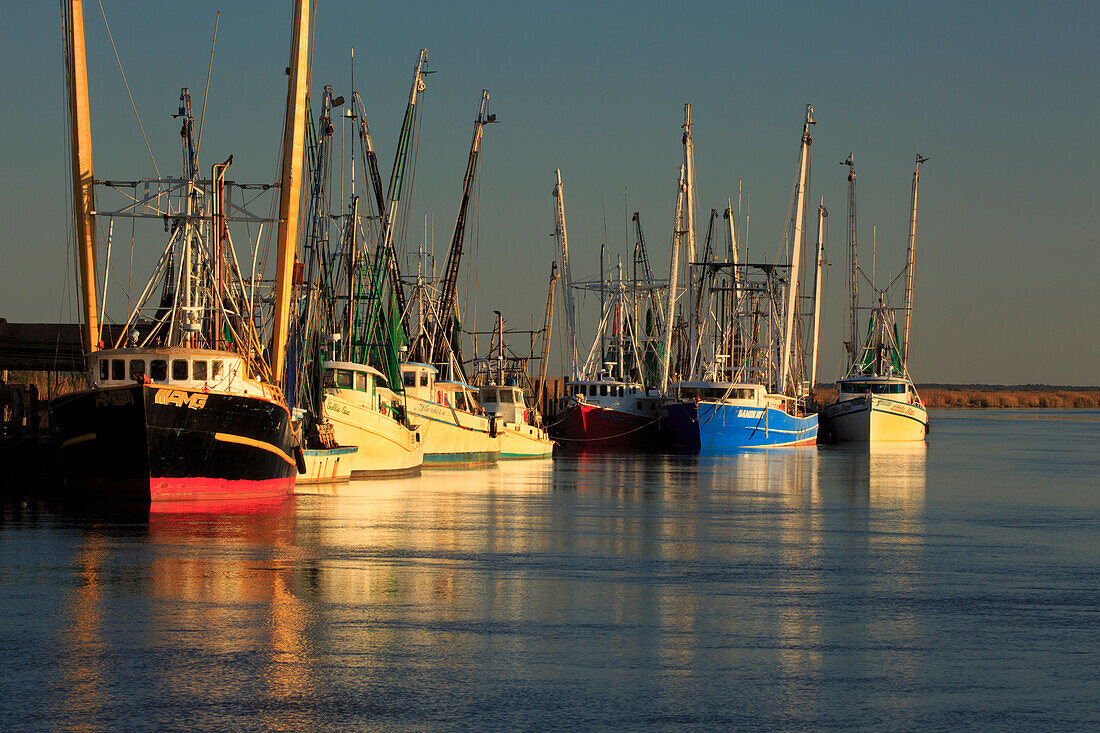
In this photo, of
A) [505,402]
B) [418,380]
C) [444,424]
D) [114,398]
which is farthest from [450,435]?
[114,398]

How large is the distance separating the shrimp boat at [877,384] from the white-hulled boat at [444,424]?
3975 cm

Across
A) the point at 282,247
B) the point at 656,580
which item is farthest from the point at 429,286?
the point at 656,580

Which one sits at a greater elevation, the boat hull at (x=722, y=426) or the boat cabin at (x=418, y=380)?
the boat cabin at (x=418, y=380)

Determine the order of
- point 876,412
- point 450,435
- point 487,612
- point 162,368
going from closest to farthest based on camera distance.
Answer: point 487,612, point 162,368, point 450,435, point 876,412

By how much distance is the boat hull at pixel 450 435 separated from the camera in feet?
182

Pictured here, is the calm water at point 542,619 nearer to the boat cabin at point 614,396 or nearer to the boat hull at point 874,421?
the boat cabin at point 614,396

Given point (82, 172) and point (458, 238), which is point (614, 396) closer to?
point (458, 238)

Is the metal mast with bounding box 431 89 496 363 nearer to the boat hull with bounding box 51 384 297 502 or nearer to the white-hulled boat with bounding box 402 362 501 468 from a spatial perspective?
the white-hulled boat with bounding box 402 362 501 468

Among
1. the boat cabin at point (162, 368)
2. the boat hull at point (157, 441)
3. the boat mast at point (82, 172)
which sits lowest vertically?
the boat hull at point (157, 441)

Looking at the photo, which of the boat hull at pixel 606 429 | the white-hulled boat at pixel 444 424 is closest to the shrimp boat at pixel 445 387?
the white-hulled boat at pixel 444 424

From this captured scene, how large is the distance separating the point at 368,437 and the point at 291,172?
447 inches

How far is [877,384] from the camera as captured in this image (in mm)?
95875

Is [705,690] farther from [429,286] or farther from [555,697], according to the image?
[429,286]

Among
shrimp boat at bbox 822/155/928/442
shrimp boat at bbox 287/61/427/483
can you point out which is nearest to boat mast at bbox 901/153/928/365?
shrimp boat at bbox 822/155/928/442
